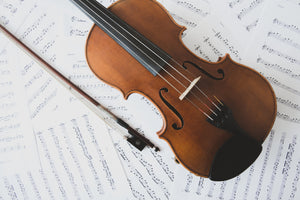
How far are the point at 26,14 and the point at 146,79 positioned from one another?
0.84 metres

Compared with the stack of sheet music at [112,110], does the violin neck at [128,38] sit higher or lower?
higher

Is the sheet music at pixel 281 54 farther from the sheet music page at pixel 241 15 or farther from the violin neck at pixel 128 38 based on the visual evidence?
the violin neck at pixel 128 38

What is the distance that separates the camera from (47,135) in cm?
122

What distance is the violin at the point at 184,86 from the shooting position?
0.90 metres

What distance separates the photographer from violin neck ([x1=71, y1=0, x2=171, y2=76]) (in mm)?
945

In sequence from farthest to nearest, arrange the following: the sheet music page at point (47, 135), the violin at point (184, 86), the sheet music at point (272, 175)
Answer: the sheet music page at point (47, 135) < the sheet music at point (272, 175) < the violin at point (184, 86)

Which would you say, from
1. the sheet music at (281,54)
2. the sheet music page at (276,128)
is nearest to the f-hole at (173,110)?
the sheet music page at (276,128)

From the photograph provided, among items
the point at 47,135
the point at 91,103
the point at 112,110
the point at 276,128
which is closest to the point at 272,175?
the point at 276,128

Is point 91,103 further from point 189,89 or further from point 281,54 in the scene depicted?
point 281,54

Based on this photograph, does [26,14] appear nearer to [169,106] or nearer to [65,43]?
[65,43]

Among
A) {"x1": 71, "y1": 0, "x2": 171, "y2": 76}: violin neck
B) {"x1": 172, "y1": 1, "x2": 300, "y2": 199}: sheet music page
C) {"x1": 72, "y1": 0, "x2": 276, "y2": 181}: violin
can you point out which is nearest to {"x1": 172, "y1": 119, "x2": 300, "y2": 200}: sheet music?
{"x1": 172, "y1": 1, "x2": 300, "y2": 199}: sheet music page

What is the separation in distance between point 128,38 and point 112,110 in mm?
413

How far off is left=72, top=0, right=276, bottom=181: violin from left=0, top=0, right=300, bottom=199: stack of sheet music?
21cm

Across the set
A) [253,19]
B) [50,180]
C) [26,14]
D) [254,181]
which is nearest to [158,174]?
[254,181]
